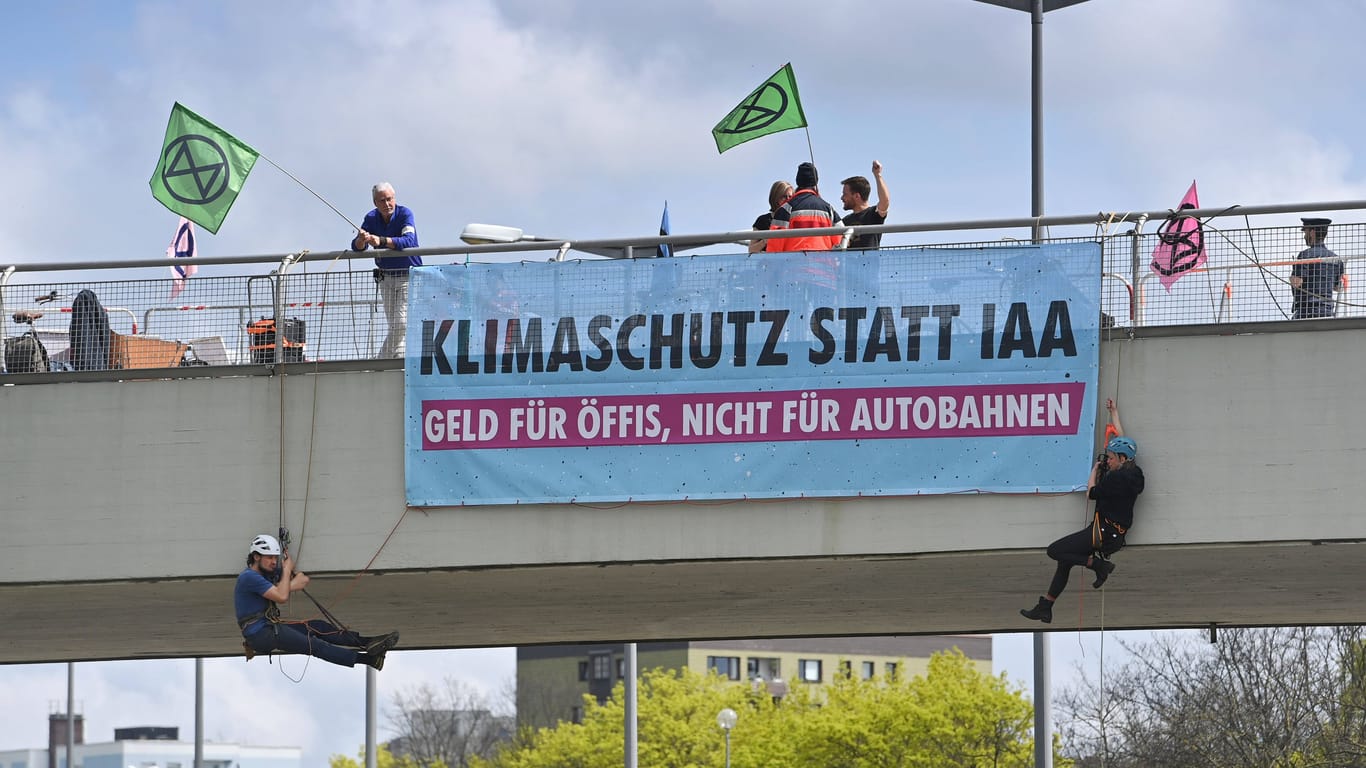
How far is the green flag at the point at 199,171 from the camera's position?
16.3m

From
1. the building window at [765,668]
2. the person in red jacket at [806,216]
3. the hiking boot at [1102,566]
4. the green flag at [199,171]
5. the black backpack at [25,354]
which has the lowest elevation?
the building window at [765,668]

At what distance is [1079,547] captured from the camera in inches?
539

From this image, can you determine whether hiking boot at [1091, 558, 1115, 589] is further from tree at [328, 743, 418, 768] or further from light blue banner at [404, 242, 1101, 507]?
tree at [328, 743, 418, 768]

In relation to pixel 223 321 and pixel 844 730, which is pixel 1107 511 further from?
pixel 844 730

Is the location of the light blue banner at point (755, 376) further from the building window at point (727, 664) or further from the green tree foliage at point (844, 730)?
the building window at point (727, 664)

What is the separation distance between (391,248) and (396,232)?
0.32 meters

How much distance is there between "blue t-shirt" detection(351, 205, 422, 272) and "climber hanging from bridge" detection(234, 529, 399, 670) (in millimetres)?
2462

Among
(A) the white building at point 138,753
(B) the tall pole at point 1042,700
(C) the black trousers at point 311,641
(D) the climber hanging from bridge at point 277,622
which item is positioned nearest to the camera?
(D) the climber hanging from bridge at point 277,622

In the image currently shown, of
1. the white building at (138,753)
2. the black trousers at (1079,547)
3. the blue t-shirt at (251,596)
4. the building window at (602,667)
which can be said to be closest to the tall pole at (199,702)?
the blue t-shirt at (251,596)

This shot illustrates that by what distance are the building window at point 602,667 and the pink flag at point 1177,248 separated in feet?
350

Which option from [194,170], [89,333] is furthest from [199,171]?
[89,333]

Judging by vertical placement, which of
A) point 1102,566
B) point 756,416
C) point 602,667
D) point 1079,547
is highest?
point 756,416

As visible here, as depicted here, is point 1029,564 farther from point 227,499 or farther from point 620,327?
point 227,499

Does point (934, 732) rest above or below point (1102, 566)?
below
